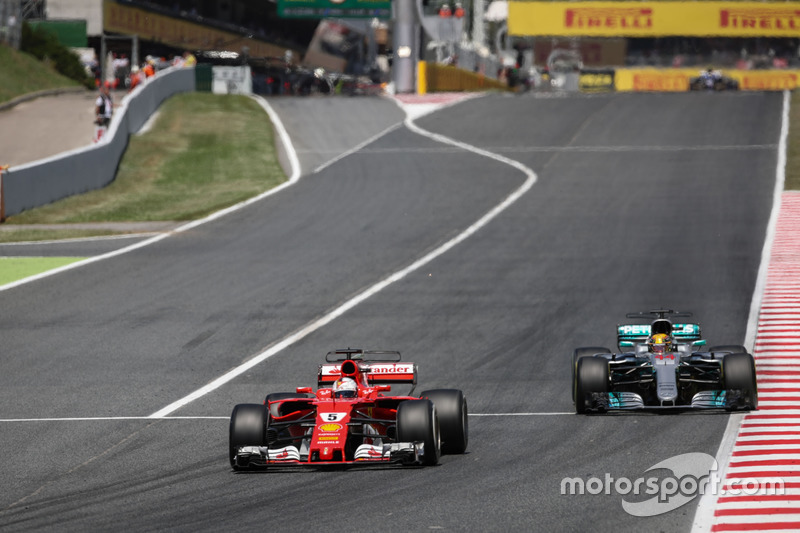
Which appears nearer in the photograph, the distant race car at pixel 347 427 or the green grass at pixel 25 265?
the distant race car at pixel 347 427

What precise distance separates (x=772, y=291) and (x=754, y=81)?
279ft

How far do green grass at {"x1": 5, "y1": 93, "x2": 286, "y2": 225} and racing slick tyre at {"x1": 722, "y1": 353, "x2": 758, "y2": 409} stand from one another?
70.7 ft

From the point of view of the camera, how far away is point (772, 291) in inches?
931

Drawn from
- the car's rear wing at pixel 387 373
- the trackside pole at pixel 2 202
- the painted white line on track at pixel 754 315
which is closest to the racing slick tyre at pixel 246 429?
the car's rear wing at pixel 387 373

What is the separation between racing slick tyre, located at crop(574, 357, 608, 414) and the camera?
15031mm

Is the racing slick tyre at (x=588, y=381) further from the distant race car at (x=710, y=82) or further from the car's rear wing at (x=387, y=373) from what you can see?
the distant race car at (x=710, y=82)

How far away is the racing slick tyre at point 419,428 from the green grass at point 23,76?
43820mm

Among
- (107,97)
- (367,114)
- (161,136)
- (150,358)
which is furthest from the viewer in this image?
(367,114)

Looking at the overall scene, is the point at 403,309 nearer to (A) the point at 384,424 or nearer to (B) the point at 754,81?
(A) the point at 384,424

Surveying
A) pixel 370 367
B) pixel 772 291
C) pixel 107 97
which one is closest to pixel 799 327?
pixel 772 291

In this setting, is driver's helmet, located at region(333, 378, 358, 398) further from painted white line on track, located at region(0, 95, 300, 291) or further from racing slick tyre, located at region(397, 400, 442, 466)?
painted white line on track, located at region(0, 95, 300, 291)

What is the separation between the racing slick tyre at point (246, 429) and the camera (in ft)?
40.0

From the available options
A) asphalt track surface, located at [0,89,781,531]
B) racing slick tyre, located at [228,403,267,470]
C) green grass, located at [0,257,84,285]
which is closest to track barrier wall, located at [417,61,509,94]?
asphalt track surface, located at [0,89,781,531]

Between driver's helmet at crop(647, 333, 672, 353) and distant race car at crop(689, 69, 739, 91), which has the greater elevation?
distant race car at crop(689, 69, 739, 91)
